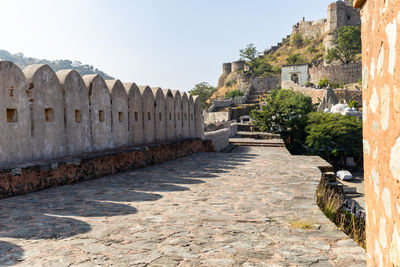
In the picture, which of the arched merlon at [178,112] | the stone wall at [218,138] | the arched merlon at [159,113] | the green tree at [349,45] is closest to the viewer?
the arched merlon at [159,113]

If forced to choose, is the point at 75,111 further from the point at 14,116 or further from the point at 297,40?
the point at 297,40

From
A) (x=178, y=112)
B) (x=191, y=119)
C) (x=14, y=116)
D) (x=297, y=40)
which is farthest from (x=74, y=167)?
(x=297, y=40)

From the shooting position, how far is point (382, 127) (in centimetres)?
160

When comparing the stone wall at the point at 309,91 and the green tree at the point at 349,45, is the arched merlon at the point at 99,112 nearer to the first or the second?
→ the stone wall at the point at 309,91

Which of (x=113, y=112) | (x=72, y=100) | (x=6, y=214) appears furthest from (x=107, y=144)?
(x=6, y=214)

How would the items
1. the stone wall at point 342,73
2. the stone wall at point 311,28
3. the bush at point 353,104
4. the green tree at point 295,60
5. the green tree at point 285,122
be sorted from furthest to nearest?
the stone wall at point 311,28 → the green tree at point 295,60 → the stone wall at point 342,73 → the bush at point 353,104 → the green tree at point 285,122

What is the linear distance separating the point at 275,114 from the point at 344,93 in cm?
1819

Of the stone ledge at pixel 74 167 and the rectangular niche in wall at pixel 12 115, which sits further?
the rectangular niche in wall at pixel 12 115

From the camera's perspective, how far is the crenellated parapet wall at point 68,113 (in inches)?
211

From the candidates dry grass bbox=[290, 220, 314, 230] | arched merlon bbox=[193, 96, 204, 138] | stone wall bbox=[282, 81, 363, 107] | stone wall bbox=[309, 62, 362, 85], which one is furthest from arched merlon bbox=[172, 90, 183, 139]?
stone wall bbox=[309, 62, 362, 85]

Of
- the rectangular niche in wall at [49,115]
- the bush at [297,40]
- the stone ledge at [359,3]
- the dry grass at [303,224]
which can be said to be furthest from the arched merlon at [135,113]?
the bush at [297,40]

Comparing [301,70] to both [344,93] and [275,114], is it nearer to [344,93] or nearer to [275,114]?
[344,93]

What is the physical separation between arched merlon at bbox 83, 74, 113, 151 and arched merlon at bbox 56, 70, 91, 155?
156 millimetres

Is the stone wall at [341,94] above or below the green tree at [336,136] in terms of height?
above
